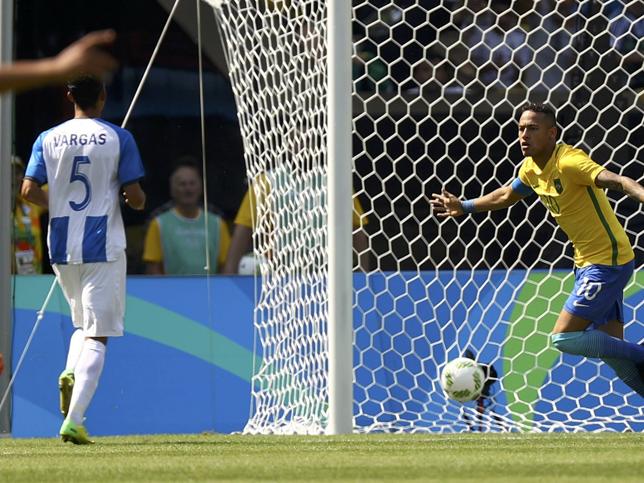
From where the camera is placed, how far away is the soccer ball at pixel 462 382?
8.31 m

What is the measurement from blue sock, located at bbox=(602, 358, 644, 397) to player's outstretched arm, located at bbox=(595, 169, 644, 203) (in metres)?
1.00

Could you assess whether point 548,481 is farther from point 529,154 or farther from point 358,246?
point 358,246

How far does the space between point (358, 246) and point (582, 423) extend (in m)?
1.85

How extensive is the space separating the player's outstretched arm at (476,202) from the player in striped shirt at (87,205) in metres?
1.77

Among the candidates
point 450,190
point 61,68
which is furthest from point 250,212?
point 61,68

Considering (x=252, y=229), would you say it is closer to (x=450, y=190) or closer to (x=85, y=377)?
(x=450, y=190)

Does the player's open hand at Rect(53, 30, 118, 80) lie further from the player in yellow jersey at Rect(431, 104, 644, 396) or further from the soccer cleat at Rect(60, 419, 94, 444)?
the player in yellow jersey at Rect(431, 104, 644, 396)

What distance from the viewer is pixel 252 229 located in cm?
996

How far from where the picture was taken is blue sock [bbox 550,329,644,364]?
7.70m

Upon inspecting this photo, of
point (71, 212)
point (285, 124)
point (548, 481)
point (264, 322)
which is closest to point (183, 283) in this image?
point (264, 322)

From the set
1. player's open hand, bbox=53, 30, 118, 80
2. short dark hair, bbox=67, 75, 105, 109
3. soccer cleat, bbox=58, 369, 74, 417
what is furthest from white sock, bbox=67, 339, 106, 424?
player's open hand, bbox=53, 30, 118, 80

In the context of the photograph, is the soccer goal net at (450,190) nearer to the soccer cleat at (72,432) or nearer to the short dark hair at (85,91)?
the short dark hair at (85,91)

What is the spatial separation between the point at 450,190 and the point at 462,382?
178cm

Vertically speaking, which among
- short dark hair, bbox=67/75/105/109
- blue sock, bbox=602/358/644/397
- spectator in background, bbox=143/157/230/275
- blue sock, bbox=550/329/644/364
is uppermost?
short dark hair, bbox=67/75/105/109
